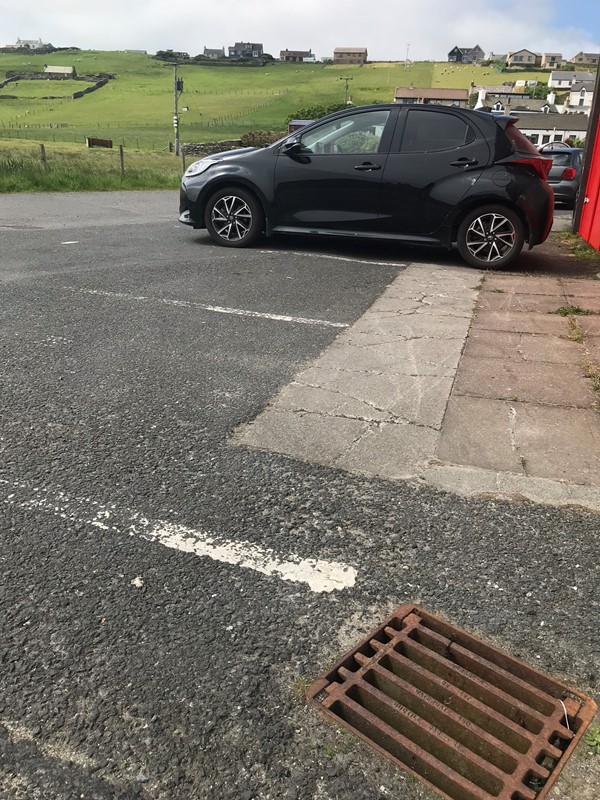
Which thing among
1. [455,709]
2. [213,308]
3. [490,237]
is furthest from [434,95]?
[455,709]

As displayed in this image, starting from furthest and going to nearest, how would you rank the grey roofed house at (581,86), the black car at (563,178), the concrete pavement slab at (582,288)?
1. the grey roofed house at (581,86)
2. the black car at (563,178)
3. the concrete pavement slab at (582,288)

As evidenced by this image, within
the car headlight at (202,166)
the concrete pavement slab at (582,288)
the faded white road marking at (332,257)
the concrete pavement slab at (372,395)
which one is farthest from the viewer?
the car headlight at (202,166)

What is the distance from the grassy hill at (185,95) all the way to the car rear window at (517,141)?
56522 millimetres

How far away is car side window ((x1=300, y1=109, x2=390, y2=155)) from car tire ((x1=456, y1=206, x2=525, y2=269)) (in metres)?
1.45

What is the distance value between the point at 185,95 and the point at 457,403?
123m

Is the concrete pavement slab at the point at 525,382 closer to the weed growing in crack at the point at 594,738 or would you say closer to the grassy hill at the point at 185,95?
the weed growing in crack at the point at 594,738

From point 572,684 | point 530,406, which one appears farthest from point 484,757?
point 530,406

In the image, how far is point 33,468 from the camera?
3217 millimetres

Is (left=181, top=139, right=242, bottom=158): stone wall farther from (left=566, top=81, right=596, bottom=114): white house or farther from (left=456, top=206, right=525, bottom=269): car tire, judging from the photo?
(left=566, top=81, right=596, bottom=114): white house

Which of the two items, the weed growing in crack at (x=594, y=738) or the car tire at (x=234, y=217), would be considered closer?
the weed growing in crack at (x=594, y=738)

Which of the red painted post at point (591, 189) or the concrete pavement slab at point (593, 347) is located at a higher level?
the red painted post at point (591, 189)

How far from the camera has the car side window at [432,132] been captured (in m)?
8.05

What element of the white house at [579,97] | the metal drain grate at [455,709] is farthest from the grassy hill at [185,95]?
the metal drain grate at [455,709]

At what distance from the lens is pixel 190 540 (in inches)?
106
